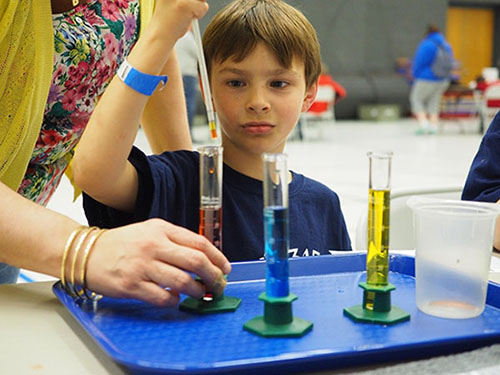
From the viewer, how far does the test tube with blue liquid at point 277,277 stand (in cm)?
61

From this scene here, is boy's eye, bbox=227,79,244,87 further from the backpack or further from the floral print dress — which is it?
the backpack

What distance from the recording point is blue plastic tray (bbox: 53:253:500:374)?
558 mm

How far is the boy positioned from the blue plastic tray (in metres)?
0.28

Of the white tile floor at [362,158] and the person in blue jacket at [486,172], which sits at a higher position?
the person in blue jacket at [486,172]

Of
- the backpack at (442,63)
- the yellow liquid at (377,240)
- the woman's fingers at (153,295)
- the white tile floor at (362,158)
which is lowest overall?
the white tile floor at (362,158)

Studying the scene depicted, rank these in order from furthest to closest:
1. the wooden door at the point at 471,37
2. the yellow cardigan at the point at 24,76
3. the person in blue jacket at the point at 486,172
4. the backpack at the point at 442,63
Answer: the wooden door at the point at 471,37 → the backpack at the point at 442,63 → the person in blue jacket at the point at 486,172 → the yellow cardigan at the point at 24,76

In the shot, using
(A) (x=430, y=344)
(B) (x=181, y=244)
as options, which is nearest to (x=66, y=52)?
(B) (x=181, y=244)

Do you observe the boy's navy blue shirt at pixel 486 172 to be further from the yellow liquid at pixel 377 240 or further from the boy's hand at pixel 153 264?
the boy's hand at pixel 153 264

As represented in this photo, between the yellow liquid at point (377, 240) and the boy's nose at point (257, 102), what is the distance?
486mm

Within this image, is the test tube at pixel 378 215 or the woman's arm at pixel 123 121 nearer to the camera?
the test tube at pixel 378 215

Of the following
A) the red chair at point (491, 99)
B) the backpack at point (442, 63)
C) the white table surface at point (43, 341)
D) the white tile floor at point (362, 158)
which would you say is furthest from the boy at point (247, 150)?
the backpack at point (442, 63)

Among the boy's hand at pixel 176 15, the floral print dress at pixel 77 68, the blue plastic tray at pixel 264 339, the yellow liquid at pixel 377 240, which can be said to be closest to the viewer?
the blue plastic tray at pixel 264 339

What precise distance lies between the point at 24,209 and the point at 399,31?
1433cm

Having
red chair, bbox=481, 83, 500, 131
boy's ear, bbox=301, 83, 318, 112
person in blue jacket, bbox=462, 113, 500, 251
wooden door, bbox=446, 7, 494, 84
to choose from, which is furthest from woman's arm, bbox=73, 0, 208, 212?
wooden door, bbox=446, 7, 494, 84
